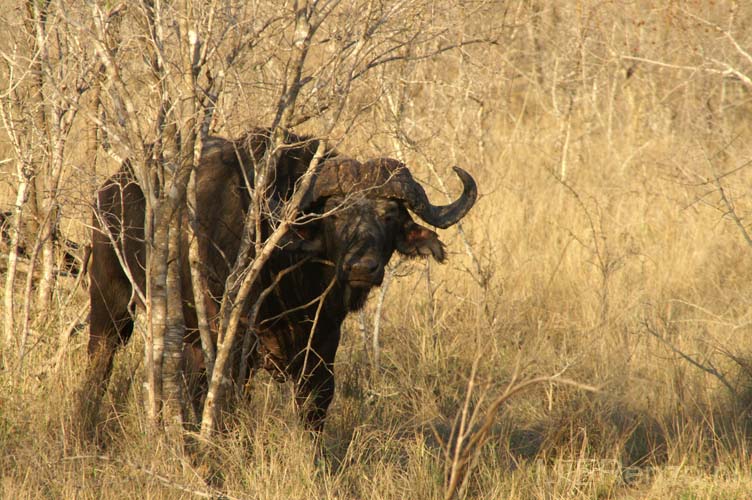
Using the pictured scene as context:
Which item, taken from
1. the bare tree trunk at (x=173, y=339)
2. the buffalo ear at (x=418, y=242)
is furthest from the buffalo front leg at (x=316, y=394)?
the bare tree trunk at (x=173, y=339)

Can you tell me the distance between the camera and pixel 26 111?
485 centimetres

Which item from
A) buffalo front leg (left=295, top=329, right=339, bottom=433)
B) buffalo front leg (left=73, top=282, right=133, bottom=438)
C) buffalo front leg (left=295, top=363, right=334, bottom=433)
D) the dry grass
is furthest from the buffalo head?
buffalo front leg (left=73, top=282, right=133, bottom=438)

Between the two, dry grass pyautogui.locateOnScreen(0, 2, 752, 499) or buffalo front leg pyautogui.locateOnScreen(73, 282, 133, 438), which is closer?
dry grass pyautogui.locateOnScreen(0, 2, 752, 499)

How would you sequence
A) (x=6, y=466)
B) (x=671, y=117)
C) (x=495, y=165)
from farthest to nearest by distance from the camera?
(x=671, y=117)
(x=495, y=165)
(x=6, y=466)

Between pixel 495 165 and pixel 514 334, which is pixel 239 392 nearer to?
pixel 514 334

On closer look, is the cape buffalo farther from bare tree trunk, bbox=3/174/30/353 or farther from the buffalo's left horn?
bare tree trunk, bbox=3/174/30/353

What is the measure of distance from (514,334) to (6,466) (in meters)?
3.46

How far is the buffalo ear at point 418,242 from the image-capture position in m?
4.62

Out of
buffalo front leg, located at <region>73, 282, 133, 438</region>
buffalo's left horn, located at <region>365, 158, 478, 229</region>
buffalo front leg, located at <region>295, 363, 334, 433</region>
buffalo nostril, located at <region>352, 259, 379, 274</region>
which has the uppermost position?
buffalo's left horn, located at <region>365, 158, 478, 229</region>

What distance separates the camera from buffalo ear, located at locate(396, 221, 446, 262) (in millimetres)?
4624

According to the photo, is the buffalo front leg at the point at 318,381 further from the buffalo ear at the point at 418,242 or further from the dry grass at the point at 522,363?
the buffalo ear at the point at 418,242

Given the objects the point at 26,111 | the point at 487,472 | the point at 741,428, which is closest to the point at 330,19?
the point at 26,111

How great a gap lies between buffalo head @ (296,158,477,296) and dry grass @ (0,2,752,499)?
17 centimetres

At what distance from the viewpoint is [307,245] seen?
14.8 ft
